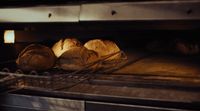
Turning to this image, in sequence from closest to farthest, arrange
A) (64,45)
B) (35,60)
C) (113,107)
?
(113,107) < (35,60) < (64,45)

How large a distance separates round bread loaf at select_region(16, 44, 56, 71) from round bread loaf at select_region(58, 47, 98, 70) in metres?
0.06

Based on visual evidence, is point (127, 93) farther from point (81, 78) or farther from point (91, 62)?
point (91, 62)

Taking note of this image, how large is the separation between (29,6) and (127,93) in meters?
0.48

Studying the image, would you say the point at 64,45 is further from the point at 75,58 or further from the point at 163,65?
the point at 163,65

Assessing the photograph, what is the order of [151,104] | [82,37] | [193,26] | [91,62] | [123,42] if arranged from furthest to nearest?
[123,42], [82,37], [91,62], [193,26], [151,104]

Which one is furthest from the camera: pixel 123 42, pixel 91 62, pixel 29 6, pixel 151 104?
pixel 123 42

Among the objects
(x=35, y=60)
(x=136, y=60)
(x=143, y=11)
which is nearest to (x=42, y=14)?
(x=35, y=60)

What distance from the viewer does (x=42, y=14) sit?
99 centimetres

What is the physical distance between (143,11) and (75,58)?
0.44 metres

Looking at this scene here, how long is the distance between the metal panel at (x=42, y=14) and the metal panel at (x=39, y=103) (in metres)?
0.27

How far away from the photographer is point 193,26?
93 centimetres

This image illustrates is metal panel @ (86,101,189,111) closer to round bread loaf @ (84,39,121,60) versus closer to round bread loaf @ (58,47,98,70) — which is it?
round bread loaf @ (58,47,98,70)

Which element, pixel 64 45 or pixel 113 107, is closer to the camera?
pixel 113 107

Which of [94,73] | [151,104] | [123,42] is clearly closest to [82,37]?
[123,42]
